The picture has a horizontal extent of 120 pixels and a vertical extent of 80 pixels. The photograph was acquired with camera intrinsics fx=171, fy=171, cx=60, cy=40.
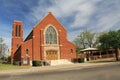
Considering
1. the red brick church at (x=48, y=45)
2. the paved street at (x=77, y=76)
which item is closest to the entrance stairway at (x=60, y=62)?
the red brick church at (x=48, y=45)

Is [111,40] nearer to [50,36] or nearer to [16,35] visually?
[50,36]

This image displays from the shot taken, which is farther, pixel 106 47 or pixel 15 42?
pixel 15 42

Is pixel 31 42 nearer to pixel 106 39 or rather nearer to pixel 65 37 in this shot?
pixel 65 37

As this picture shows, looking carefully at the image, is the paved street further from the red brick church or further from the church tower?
the church tower

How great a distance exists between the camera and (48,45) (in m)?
45.2

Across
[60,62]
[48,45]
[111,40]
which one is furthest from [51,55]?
[111,40]

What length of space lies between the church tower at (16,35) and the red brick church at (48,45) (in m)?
5.05

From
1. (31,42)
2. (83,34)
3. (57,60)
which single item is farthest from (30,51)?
(83,34)

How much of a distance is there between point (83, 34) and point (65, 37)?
119 feet

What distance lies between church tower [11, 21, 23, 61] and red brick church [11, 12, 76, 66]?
505cm

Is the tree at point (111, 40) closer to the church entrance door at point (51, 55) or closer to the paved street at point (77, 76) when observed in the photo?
the church entrance door at point (51, 55)

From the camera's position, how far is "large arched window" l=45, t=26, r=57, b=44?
45862 mm

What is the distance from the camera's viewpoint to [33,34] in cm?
4412

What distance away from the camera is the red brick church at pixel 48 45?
42.8 metres
